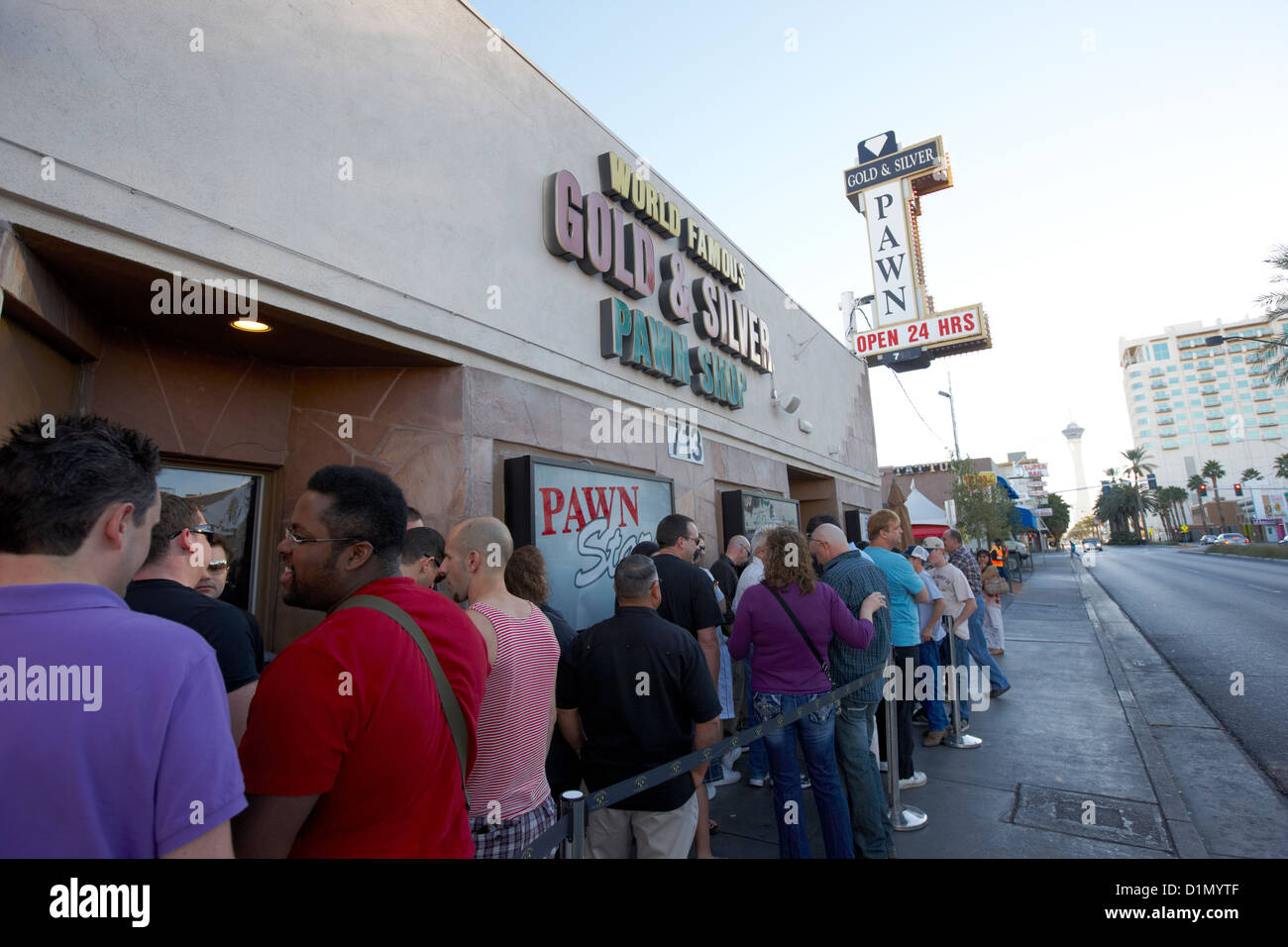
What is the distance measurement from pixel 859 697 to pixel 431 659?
315 centimetres

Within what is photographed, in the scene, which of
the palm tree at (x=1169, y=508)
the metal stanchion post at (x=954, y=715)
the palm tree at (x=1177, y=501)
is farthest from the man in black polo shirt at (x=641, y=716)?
the palm tree at (x=1177, y=501)

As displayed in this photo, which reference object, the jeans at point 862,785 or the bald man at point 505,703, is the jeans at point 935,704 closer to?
the jeans at point 862,785

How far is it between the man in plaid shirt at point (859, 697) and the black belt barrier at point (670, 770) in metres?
0.11

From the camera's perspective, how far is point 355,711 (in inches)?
54.9

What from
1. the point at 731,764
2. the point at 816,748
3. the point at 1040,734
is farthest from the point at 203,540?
the point at 1040,734

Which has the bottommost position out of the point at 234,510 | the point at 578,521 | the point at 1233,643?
the point at 1233,643

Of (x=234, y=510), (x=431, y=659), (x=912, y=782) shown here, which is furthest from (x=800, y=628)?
(x=234, y=510)

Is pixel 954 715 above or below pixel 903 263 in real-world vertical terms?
below

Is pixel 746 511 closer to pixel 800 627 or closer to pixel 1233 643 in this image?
pixel 800 627

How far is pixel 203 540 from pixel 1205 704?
9.80 m

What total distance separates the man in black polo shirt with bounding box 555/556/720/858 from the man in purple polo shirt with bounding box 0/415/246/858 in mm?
1943

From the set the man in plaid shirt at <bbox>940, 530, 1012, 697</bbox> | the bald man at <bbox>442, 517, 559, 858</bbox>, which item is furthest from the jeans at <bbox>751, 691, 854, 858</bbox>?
the man in plaid shirt at <bbox>940, 530, 1012, 697</bbox>

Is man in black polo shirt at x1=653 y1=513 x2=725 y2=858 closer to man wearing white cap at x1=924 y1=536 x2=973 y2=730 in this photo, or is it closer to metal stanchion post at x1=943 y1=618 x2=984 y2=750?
metal stanchion post at x1=943 y1=618 x2=984 y2=750
